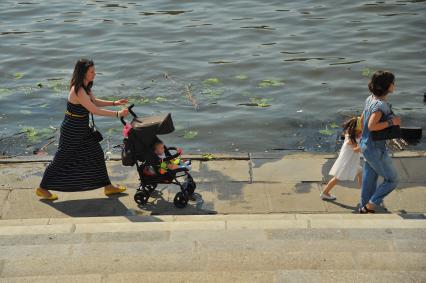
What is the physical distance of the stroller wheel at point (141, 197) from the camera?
732 cm

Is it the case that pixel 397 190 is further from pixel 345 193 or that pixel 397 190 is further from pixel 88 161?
pixel 88 161

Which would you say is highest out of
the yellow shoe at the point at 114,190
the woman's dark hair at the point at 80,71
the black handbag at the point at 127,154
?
the woman's dark hair at the point at 80,71

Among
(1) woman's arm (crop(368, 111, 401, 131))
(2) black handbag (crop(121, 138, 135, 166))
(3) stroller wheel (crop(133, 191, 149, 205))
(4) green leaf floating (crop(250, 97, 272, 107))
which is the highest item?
(1) woman's arm (crop(368, 111, 401, 131))

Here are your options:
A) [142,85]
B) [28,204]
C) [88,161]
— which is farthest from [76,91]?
[142,85]

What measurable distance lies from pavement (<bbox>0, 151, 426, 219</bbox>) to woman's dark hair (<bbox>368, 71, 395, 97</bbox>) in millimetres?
1419

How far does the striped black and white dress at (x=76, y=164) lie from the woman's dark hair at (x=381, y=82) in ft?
10.4

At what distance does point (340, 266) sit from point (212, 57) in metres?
9.83

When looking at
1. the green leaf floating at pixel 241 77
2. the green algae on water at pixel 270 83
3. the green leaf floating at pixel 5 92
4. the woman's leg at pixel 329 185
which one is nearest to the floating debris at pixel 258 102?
the green algae on water at pixel 270 83

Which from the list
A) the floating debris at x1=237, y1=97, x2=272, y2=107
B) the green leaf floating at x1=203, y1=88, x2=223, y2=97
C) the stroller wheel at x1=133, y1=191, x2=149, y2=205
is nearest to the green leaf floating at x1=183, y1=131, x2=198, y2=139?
the floating debris at x1=237, y1=97, x2=272, y2=107

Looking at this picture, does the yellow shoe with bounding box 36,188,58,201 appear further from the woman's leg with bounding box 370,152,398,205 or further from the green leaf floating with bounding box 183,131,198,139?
the woman's leg with bounding box 370,152,398,205

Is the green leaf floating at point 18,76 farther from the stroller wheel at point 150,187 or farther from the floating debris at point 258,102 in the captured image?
the stroller wheel at point 150,187

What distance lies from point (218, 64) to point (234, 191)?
6.67 metres

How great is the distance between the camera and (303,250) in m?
5.41

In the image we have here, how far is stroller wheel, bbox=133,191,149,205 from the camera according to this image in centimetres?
732
